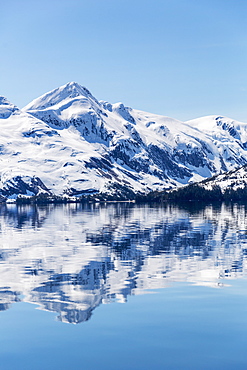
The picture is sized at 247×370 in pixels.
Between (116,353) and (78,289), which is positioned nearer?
(116,353)

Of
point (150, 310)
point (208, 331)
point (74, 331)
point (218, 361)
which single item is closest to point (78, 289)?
point (150, 310)

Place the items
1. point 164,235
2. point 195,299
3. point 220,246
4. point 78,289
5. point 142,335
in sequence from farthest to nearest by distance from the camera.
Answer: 1. point 164,235
2. point 220,246
3. point 78,289
4. point 195,299
5. point 142,335

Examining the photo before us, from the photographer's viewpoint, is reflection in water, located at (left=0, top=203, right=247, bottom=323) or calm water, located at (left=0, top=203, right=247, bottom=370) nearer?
calm water, located at (left=0, top=203, right=247, bottom=370)

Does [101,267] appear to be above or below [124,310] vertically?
above

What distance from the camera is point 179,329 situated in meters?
31.9

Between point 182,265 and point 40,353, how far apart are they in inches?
1282

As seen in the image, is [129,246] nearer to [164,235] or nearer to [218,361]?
[164,235]

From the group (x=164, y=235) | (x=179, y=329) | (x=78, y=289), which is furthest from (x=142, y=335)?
(x=164, y=235)

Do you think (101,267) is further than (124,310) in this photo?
Yes

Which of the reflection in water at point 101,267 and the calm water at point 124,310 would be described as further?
the reflection in water at point 101,267

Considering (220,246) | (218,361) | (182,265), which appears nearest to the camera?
(218,361)

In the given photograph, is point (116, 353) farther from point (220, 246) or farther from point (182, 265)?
point (220, 246)

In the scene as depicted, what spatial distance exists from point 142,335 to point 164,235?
6881 centimetres

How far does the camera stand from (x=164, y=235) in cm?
9919
